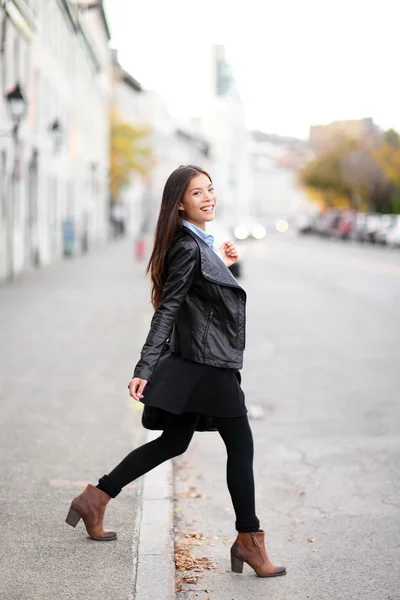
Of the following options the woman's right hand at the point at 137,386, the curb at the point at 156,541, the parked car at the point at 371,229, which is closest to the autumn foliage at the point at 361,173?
the parked car at the point at 371,229

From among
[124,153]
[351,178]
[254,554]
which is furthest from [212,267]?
[351,178]

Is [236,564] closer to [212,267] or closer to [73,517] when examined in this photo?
[73,517]

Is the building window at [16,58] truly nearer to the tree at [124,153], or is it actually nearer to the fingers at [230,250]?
the fingers at [230,250]

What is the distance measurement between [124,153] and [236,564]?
60.2 m

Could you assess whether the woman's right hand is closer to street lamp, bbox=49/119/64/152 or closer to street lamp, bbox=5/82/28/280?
street lamp, bbox=5/82/28/280

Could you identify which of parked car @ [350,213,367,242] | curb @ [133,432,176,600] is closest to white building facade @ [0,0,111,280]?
parked car @ [350,213,367,242]

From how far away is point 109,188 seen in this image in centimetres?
6353

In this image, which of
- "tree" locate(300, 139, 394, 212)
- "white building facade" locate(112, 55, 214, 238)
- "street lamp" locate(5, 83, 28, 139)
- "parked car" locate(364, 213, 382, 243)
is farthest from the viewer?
"tree" locate(300, 139, 394, 212)

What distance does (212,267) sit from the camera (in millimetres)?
4215

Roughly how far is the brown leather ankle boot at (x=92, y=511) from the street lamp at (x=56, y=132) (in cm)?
2794

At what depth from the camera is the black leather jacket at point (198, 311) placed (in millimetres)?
4203

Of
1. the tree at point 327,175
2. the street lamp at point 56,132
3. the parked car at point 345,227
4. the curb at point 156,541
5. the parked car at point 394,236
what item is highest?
the street lamp at point 56,132

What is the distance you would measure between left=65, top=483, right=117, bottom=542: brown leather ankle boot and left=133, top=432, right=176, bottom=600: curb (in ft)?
0.63

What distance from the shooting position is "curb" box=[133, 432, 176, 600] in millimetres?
4176
